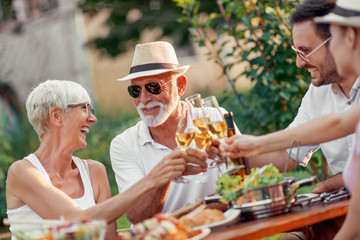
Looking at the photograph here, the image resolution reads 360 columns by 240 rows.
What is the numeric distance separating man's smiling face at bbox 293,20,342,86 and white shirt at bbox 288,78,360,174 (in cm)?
21

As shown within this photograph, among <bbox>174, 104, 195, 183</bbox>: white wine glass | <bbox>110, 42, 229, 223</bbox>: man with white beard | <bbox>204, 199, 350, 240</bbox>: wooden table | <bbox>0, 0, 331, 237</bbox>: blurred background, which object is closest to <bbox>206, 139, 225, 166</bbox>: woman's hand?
<bbox>174, 104, 195, 183</bbox>: white wine glass

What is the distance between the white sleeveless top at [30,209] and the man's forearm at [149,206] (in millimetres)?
400

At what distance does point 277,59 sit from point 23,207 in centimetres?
314

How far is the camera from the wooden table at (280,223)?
2357mm

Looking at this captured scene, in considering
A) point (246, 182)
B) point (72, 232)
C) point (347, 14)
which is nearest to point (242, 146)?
point (246, 182)

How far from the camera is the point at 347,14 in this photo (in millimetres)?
2404

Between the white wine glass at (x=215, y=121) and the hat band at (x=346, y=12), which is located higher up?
the hat band at (x=346, y=12)

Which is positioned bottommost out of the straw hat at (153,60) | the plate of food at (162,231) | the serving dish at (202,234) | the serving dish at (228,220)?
the serving dish at (228,220)

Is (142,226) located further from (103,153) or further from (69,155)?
(103,153)

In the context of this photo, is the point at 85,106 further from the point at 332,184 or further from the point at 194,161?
the point at 332,184

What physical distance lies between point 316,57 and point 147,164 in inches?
58.5

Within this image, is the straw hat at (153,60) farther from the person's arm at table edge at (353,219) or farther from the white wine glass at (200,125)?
the person's arm at table edge at (353,219)

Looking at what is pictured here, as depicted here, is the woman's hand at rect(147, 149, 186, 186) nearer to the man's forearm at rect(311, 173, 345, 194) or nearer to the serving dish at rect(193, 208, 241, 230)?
the serving dish at rect(193, 208, 241, 230)

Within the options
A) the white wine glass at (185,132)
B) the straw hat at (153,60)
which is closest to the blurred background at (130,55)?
the straw hat at (153,60)
